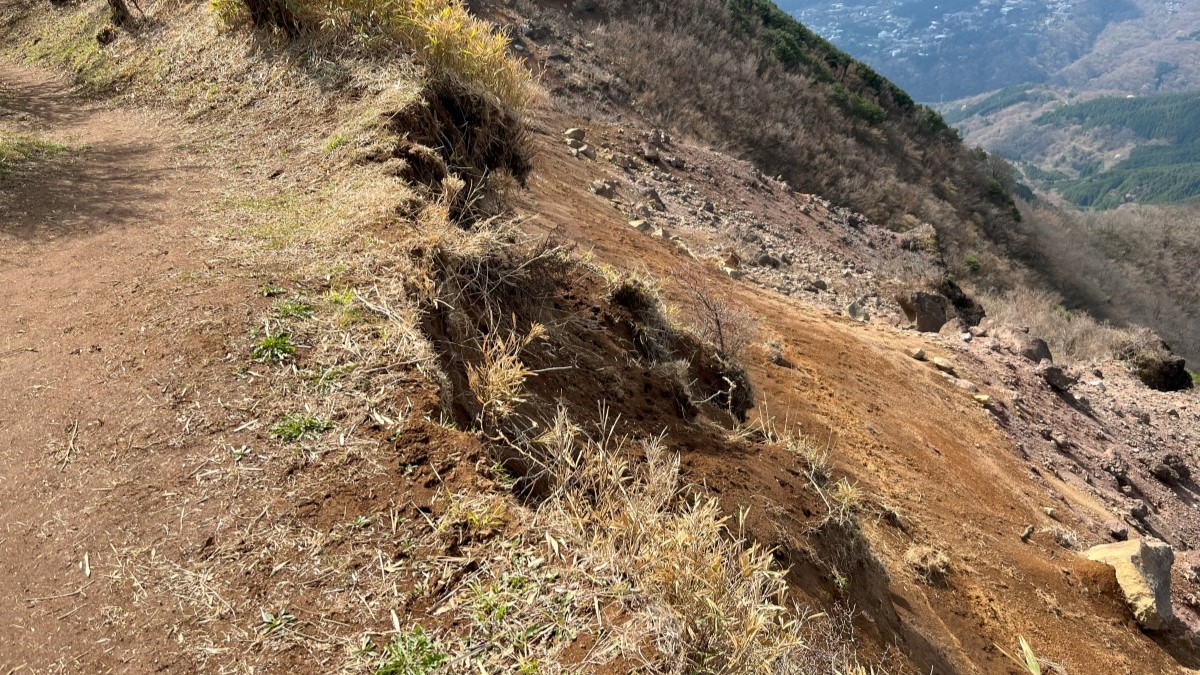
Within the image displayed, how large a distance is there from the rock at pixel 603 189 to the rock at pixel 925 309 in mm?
5092

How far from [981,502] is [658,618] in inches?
202

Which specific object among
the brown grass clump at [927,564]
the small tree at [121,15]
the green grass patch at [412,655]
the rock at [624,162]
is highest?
the small tree at [121,15]

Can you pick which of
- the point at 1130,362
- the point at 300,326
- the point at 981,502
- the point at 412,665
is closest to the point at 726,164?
the point at 1130,362

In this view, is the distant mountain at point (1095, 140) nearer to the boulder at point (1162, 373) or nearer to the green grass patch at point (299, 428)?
the boulder at point (1162, 373)

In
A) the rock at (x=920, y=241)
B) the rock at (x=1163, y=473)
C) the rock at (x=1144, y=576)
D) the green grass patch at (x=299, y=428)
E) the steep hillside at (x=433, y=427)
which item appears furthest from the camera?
the rock at (x=920, y=241)

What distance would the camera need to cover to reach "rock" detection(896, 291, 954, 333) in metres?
10.7

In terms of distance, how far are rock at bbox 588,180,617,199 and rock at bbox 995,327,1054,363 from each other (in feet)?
20.4

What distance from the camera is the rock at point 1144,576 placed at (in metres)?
4.99

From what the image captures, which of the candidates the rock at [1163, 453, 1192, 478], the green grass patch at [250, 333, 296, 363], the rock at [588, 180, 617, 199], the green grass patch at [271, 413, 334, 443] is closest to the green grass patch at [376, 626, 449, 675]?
the green grass patch at [271, 413, 334, 443]

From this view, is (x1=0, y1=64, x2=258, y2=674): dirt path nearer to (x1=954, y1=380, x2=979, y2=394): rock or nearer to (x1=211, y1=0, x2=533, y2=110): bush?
(x1=211, y1=0, x2=533, y2=110): bush

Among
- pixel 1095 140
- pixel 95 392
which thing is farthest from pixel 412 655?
pixel 1095 140

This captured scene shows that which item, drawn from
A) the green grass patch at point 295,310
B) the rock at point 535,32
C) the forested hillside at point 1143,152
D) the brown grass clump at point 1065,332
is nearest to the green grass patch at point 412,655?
the green grass patch at point 295,310

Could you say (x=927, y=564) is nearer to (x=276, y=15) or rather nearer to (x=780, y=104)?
(x=276, y=15)

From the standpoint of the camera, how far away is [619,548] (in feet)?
6.58
